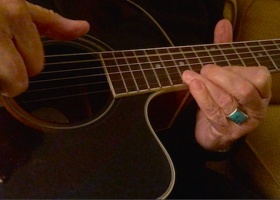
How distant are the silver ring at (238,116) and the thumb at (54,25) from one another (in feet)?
1.02

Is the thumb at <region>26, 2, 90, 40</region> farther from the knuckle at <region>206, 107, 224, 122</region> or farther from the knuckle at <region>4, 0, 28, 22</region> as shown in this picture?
the knuckle at <region>206, 107, 224, 122</region>

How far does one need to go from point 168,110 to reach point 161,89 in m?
0.11

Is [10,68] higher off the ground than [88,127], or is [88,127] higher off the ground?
[10,68]

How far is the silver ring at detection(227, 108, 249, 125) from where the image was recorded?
645 mm

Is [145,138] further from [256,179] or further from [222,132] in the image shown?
[256,179]

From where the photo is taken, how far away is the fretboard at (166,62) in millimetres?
663

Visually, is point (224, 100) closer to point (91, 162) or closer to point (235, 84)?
point (235, 84)

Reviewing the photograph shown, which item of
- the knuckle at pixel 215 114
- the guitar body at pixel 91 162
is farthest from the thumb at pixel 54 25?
the knuckle at pixel 215 114

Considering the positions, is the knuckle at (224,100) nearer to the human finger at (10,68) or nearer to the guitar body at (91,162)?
the guitar body at (91,162)

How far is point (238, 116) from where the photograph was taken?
25.7 inches

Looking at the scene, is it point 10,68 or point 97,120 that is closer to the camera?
point 10,68

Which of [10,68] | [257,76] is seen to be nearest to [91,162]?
[10,68]

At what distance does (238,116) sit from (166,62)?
176 mm

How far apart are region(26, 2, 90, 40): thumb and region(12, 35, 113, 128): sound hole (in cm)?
5
